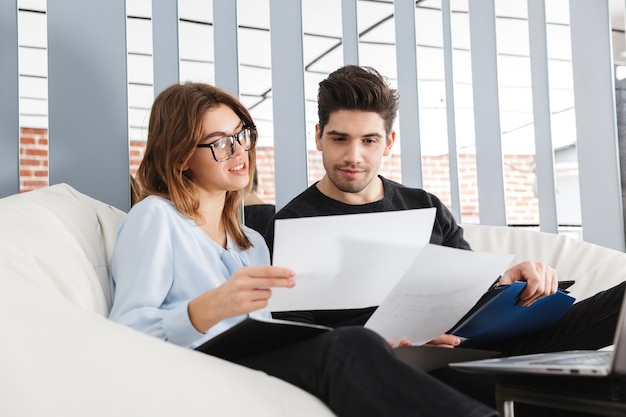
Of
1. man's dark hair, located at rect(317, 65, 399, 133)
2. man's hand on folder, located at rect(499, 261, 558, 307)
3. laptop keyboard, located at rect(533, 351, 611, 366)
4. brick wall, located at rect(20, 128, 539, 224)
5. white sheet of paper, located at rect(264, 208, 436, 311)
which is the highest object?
brick wall, located at rect(20, 128, 539, 224)

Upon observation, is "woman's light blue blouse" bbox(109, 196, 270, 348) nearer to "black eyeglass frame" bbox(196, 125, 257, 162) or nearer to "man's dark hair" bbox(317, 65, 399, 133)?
"black eyeglass frame" bbox(196, 125, 257, 162)

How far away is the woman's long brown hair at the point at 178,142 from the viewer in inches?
50.1

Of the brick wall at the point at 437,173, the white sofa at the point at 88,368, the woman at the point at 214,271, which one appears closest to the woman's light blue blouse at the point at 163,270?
the woman at the point at 214,271

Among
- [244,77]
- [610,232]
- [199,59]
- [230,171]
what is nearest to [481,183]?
[610,232]

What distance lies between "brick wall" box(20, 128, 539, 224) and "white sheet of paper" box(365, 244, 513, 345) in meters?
4.62

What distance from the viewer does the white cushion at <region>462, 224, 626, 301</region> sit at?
1602 mm

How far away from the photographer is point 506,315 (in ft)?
3.77

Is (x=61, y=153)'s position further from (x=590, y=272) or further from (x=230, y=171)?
(x=590, y=272)

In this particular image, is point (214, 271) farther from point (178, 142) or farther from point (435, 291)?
point (435, 291)

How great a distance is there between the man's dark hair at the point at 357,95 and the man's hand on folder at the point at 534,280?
0.55 meters

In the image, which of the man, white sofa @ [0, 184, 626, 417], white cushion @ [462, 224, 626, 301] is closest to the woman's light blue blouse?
white sofa @ [0, 184, 626, 417]

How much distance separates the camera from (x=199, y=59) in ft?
11.7

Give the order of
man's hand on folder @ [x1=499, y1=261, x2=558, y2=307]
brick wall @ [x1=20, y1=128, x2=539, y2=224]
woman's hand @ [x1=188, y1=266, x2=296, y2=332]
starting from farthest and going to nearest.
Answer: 1. brick wall @ [x1=20, y1=128, x2=539, y2=224]
2. man's hand on folder @ [x1=499, y1=261, x2=558, y2=307]
3. woman's hand @ [x1=188, y1=266, x2=296, y2=332]

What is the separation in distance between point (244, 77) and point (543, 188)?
240 cm
